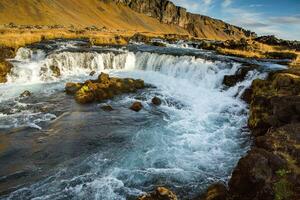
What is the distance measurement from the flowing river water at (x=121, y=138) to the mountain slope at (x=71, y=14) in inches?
3325

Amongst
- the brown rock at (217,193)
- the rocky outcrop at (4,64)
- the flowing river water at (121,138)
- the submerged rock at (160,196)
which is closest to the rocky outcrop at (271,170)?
the brown rock at (217,193)

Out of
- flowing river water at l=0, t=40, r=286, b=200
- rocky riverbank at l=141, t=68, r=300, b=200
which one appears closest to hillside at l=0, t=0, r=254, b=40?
flowing river water at l=0, t=40, r=286, b=200

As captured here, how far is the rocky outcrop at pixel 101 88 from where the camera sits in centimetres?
2452

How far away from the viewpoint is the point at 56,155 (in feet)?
50.2

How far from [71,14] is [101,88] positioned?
397 feet

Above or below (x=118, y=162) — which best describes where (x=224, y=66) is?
above

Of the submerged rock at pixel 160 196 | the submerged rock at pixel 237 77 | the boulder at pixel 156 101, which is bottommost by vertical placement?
the boulder at pixel 156 101

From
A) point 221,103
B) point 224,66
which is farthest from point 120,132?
point 224,66

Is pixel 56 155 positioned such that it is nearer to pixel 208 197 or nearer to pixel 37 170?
pixel 37 170

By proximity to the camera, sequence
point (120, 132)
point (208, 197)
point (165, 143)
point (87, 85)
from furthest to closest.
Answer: point (87, 85)
point (120, 132)
point (165, 143)
point (208, 197)

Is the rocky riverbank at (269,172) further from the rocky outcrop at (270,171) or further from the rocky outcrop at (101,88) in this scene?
the rocky outcrop at (101,88)

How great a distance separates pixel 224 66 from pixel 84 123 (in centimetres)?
1749

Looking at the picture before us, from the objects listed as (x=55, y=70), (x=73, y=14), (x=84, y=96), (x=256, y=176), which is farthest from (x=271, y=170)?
(x=73, y=14)

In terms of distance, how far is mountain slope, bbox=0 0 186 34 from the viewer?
10854cm
